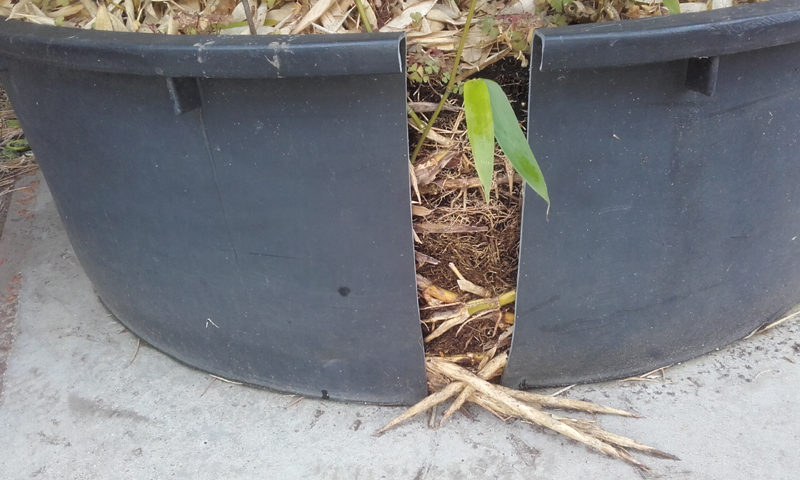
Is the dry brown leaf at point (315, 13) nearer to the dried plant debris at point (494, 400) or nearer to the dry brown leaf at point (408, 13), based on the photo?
the dry brown leaf at point (408, 13)

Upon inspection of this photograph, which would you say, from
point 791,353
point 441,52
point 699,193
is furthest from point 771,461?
point 441,52

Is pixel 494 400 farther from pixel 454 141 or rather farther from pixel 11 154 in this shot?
pixel 11 154

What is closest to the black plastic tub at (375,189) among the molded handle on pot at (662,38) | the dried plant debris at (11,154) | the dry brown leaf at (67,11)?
the molded handle on pot at (662,38)

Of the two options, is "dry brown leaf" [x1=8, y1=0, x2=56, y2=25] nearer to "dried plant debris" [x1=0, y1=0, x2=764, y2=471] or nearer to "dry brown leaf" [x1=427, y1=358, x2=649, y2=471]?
"dried plant debris" [x1=0, y1=0, x2=764, y2=471]

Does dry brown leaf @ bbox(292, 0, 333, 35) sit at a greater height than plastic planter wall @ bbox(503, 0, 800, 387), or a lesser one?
greater

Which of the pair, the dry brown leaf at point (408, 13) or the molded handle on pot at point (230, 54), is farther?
the dry brown leaf at point (408, 13)

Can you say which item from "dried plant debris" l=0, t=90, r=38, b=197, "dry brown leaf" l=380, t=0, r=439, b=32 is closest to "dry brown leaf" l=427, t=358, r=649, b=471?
"dry brown leaf" l=380, t=0, r=439, b=32

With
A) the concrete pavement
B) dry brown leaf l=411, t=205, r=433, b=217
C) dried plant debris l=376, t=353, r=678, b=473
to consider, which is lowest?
the concrete pavement
